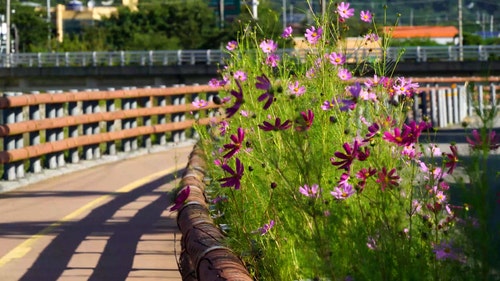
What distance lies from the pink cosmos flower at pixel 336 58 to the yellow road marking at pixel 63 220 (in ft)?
10.5

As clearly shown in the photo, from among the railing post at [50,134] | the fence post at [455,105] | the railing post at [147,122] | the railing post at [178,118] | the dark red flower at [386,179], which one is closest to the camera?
the dark red flower at [386,179]

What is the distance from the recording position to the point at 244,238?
8.06 metres

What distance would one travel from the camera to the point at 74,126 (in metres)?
20.5

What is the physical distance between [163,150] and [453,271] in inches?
781

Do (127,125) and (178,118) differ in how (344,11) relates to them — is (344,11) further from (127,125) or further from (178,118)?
(178,118)

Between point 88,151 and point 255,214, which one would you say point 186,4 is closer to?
point 88,151

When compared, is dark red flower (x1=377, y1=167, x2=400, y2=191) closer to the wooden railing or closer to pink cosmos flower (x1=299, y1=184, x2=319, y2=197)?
pink cosmos flower (x1=299, y1=184, x2=319, y2=197)

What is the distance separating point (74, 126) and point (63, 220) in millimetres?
7178

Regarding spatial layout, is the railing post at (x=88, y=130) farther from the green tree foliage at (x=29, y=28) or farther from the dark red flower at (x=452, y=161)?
the green tree foliage at (x=29, y=28)

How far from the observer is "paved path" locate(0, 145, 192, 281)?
10.1 m

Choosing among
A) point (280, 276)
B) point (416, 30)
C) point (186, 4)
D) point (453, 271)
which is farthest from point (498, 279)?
point (416, 30)

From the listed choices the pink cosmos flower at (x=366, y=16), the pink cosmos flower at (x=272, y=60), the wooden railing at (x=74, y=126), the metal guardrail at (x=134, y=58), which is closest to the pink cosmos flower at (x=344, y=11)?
the pink cosmos flower at (x=366, y=16)

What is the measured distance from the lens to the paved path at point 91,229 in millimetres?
10117

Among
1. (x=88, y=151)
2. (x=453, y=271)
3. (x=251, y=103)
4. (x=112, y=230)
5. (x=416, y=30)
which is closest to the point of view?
(x=453, y=271)
